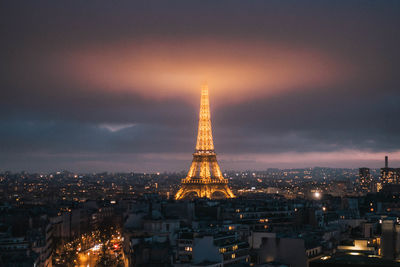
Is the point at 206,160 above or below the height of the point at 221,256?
above

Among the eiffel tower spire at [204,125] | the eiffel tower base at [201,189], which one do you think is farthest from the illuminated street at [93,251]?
the eiffel tower spire at [204,125]

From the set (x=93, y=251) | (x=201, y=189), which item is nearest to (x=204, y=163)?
(x=201, y=189)

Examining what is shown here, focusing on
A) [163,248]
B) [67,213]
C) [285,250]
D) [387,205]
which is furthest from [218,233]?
[387,205]

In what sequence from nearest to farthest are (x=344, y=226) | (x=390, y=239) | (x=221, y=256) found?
(x=390, y=239) → (x=221, y=256) → (x=344, y=226)

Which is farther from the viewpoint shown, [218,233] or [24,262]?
[218,233]

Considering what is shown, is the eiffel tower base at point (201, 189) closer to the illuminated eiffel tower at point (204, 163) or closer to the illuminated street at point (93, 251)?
the illuminated eiffel tower at point (204, 163)

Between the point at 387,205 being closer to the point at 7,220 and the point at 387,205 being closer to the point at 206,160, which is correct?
the point at 206,160

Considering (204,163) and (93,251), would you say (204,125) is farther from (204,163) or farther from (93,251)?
(93,251)

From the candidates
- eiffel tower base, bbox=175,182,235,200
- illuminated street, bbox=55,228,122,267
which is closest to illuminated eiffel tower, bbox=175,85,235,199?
eiffel tower base, bbox=175,182,235,200

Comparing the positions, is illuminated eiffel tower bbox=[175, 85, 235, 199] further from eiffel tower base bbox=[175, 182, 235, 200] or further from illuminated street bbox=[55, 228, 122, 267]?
illuminated street bbox=[55, 228, 122, 267]
